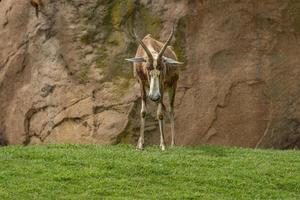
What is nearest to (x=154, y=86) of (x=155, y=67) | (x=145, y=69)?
(x=155, y=67)

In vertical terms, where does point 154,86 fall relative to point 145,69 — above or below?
below

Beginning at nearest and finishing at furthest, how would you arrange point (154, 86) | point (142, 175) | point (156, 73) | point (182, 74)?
point (142, 175) → point (154, 86) → point (156, 73) → point (182, 74)

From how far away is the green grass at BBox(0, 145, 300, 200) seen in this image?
10.6 metres

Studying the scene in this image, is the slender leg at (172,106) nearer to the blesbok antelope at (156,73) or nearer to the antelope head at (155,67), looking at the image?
the blesbok antelope at (156,73)

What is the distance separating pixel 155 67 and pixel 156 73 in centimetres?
12

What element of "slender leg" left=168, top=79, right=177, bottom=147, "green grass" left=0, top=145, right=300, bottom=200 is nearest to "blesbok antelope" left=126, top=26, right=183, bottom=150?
"slender leg" left=168, top=79, right=177, bottom=147

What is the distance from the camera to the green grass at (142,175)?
34.6 feet

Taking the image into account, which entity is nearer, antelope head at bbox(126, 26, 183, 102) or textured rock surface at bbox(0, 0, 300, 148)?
antelope head at bbox(126, 26, 183, 102)

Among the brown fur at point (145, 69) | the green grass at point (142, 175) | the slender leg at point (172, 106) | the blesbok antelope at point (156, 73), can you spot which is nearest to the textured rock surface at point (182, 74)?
the slender leg at point (172, 106)

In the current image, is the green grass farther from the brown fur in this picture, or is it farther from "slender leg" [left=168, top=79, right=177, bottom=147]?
"slender leg" [left=168, top=79, right=177, bottom=147]

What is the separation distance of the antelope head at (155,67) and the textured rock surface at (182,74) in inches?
98.0

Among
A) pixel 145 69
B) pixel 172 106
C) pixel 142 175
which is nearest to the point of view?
pixel 142 175

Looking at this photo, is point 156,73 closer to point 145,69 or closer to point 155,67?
point 155,67

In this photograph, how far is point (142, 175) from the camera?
11.3 metres
